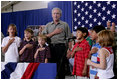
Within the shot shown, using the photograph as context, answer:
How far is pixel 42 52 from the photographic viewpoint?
8.19ft

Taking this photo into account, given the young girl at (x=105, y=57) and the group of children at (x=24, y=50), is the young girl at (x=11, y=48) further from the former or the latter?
the young girl at (x=105, y=57)

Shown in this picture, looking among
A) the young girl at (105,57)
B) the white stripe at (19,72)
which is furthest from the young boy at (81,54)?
the white stripe at (19,72)

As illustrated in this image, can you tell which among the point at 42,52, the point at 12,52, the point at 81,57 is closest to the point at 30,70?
the point at 42,52

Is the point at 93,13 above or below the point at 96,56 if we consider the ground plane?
above

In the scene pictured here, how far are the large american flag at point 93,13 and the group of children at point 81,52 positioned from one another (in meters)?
2.94

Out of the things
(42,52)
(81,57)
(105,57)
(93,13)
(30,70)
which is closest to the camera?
(105,57)

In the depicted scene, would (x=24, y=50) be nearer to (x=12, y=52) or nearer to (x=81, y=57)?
(x=12, y=52)

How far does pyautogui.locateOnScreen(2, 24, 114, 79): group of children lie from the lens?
1.82 m

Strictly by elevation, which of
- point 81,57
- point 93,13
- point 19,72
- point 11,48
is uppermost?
point 93,13

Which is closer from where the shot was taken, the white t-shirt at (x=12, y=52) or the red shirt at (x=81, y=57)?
the red shirt at (x=81, y=57)

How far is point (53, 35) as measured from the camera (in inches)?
102

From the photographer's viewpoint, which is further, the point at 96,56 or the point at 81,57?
the point at 81,57

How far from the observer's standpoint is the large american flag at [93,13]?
5028 mm

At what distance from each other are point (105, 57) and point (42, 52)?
1.07 metres
